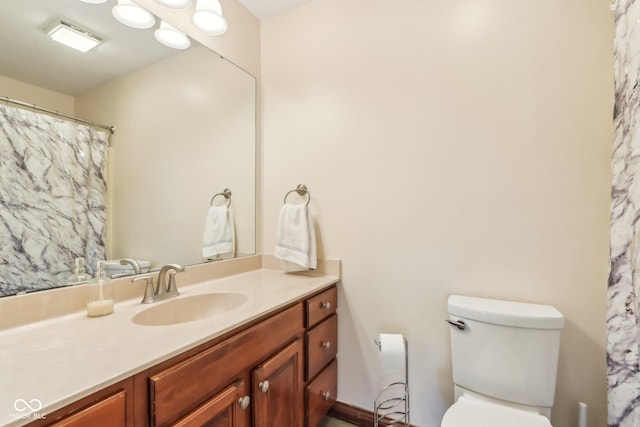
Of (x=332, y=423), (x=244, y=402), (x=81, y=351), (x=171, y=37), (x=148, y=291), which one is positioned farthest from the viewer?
(x=332, y=423)

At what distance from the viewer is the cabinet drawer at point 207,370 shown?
714 mm

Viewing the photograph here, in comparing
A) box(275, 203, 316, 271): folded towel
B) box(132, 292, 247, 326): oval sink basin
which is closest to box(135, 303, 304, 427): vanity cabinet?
box(132, 292, 247, 326): oval sink basin

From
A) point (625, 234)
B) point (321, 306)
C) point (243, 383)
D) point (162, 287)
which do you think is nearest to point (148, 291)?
point (162, 287)

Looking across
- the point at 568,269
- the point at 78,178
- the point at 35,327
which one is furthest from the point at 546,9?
the point at 35,327

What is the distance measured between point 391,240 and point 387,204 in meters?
0.19

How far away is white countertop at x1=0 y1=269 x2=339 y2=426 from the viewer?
1.78ft

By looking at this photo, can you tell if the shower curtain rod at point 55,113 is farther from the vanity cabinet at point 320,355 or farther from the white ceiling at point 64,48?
the vanity cabinet at point 320,355

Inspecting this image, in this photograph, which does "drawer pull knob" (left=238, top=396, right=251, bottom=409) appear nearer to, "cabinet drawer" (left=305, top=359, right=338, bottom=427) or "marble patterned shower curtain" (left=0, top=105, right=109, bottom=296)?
"cabinet drawer" (left=305, top=359, right=338, bottom=427)

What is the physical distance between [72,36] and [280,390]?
5.30 feet

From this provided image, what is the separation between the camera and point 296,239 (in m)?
1.63

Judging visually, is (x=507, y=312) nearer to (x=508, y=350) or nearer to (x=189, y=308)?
(x=508, y=350)

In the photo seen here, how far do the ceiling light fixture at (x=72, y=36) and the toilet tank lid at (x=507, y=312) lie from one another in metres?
1.86

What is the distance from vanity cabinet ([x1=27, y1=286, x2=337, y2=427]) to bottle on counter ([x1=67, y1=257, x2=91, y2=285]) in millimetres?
610

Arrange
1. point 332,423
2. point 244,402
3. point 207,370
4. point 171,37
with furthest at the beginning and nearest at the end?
1. point 332,423
2. point 171,37
3. point 244,402
4. point 207,370
